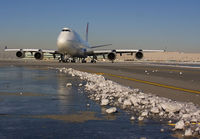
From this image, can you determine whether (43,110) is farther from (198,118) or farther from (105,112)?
(198,118)

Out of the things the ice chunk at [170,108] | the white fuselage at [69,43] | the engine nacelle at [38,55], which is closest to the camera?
the ice chunk at [170,108]

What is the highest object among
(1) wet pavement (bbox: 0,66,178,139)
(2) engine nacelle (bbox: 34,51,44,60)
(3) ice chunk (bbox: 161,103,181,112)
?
(2) engine nacelle (bbox: 34,51,44,60)

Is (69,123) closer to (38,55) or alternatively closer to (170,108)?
(170,108)

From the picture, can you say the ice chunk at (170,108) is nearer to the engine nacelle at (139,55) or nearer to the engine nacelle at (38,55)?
the engine nacelle at (139,55)

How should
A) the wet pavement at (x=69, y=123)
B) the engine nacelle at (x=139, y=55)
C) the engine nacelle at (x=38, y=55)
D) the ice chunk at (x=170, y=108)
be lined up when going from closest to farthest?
the wet pavement at (x=69, y=123), the ice chunk at (x=170, y=108), the engine nacelle at (x=38, y=55), the engine nacelle at (x=139, y=55)

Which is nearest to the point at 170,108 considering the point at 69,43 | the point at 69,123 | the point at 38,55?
the point at 69,123

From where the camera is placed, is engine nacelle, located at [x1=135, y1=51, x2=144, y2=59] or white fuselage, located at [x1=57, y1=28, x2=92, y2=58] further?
engine nacelle, located at [x1=135, y1=51, x2=144, y2=59]

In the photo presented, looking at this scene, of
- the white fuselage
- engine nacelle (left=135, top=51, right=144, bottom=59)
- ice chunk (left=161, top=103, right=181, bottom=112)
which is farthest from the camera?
engine nacelle (left=135, top=51, right=144, bottom=59)

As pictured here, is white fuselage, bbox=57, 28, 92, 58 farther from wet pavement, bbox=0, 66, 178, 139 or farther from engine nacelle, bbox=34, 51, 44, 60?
wet pavement, bbox=0, 66, 178, 139

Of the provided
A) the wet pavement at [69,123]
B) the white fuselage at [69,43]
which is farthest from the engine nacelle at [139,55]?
the wet pavement at [69,123]

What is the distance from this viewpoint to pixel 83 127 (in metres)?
5.38

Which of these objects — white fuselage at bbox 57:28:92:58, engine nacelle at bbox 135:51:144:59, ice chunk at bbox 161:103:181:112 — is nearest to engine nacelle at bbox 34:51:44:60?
white fuselage at bbox 57:28:92:58

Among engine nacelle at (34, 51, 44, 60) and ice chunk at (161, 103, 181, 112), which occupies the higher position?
engine nacelle at (34, 51, 44, 60)

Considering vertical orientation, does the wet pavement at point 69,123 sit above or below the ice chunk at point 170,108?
below
